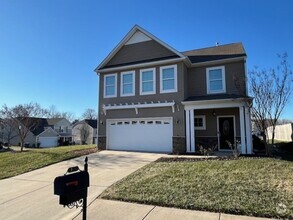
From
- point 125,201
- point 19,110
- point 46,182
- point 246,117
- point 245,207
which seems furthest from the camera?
point 19,110

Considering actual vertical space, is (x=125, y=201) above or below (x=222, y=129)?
below

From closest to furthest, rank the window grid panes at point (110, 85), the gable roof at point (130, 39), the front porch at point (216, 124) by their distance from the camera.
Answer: the front porch at point (216, 124)
the gable roof at point (130, 39)
the window grid panes at point (110, 85)

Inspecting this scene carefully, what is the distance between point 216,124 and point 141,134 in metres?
5.08

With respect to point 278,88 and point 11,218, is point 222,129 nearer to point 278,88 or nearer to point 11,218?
point 278,88

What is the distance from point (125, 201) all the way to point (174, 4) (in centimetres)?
1026

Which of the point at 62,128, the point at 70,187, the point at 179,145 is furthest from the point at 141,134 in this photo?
the point at 62,128

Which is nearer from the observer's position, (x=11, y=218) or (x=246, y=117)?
(x=11, y=218)

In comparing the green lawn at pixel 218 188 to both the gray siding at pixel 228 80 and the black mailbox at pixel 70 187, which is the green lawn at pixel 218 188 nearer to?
the black mailbox at pixel 70 187

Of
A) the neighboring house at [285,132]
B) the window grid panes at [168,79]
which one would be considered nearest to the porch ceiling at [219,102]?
the window grid panes at [168,79]

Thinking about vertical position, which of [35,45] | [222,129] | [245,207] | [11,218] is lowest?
[11,218]

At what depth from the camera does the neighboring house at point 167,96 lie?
14.4 m

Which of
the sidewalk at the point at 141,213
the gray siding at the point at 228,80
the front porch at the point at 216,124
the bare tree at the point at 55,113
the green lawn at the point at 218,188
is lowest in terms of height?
the sidewalk at the point at 141,213

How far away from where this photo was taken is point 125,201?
589cm

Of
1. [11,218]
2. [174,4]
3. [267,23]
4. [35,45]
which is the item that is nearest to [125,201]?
[11,218]
